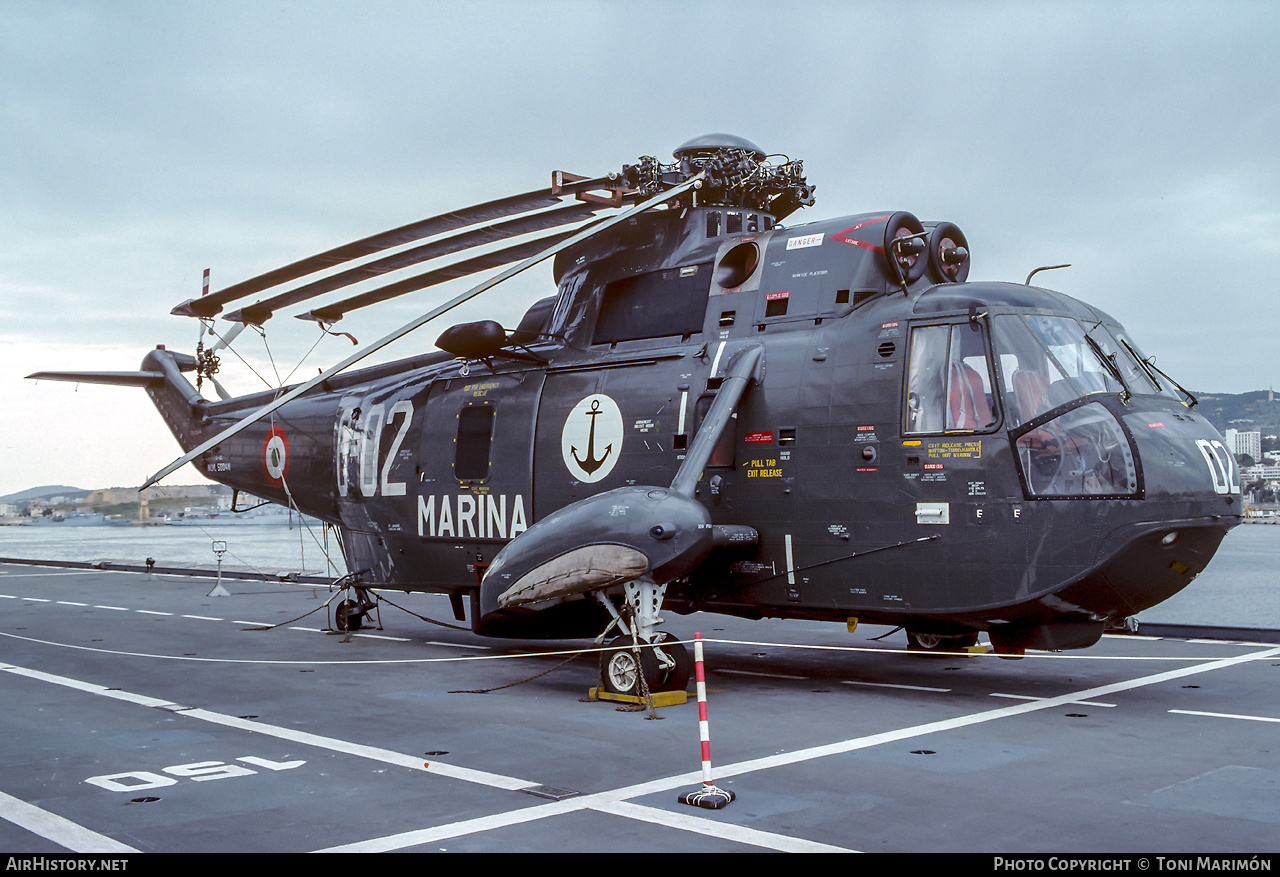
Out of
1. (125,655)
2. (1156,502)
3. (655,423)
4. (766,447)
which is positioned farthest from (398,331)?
(1156,502)

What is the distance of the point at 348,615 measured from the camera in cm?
1642

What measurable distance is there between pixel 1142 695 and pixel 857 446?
3719 millimetres

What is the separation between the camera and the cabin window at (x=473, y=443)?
13328 mm

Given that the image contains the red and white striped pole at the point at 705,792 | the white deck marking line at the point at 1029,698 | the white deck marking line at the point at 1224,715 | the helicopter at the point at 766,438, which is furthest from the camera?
the white deck marking line at the point at 1029,698

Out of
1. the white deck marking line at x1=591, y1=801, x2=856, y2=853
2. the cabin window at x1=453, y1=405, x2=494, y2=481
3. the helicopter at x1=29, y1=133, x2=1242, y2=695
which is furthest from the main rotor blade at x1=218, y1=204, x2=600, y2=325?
the white deck marking line at x1=591, y1=801, x2=856, y2=853

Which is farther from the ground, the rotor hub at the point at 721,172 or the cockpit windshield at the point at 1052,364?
the rotor hub at the point at 721,172

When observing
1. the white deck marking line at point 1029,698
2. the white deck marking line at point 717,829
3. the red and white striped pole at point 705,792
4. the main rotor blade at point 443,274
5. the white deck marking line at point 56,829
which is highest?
the main rotor blade at point 443,274

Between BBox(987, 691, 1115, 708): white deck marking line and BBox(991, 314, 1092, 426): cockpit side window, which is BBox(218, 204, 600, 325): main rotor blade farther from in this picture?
BBox(987, 691, 1115, 708): white deck marking line

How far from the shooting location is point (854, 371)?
10.4m

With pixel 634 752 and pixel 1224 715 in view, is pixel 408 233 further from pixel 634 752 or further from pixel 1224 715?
pixel 1224 715

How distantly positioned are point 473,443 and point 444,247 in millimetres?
2689

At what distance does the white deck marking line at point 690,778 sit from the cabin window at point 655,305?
513 cm

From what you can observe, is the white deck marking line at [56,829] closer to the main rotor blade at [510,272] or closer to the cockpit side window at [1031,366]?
the main rotor blade at [510,272]

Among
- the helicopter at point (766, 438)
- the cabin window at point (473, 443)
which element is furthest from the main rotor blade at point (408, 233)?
the cabin window at point (473, 443)
